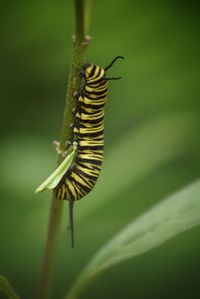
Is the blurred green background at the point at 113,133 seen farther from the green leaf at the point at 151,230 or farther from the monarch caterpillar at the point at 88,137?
the green leaf at the point at 151,230

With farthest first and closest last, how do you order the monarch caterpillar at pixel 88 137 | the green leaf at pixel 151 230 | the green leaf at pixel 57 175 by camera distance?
the monarch caterpillar at pixel 88 137
the green leaf at pixel 151 230
the green leaf at pixel 57 175

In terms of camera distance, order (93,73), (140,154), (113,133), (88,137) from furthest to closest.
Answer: (113,133) → (140,154) → (88,137) → (93,73)

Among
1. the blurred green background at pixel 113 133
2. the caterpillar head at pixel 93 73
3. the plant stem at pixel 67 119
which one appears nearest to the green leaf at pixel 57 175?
the plant stem at pixel 67 119

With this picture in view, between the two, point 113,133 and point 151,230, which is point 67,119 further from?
point 113,133

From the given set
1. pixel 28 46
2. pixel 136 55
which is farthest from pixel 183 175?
pixel 28 46

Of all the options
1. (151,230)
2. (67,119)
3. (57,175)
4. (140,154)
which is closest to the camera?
(67,119)

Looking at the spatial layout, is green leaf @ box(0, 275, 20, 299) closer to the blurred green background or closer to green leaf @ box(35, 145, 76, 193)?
green leaf @ box(35, 145, 76, 193)

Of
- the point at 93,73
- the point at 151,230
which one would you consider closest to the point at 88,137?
the point at 93,73

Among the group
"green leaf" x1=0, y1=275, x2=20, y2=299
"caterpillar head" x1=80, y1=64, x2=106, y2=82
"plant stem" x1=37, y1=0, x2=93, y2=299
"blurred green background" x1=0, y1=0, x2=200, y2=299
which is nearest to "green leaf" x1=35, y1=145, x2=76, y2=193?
"plant stem" x1=37, y1=0, x2=93, y2=299
